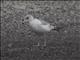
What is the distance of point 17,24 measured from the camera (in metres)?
8.54

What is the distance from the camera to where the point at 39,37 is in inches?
264

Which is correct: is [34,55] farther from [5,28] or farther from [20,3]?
[20,3]

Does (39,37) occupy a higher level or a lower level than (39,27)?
lower

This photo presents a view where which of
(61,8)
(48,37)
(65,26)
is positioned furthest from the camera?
(61,8)

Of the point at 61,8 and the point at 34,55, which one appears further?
the point at 61,8

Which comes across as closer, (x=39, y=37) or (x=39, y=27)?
(x=39, y=27)

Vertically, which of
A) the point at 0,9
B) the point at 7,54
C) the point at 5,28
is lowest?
the point at 7,54

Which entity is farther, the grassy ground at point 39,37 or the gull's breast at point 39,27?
the gull's breast at point 39,27

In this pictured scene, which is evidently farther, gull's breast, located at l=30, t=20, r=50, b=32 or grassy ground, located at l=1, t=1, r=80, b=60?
gull's breast, located at l=30, t=20, r=50, b=32

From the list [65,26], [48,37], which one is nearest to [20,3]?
[65,26]

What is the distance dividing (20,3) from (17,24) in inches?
123

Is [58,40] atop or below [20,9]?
below

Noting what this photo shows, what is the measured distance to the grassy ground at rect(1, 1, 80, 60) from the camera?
221 inches

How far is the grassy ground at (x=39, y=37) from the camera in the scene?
5625mm
